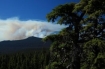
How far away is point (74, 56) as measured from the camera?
755 inches

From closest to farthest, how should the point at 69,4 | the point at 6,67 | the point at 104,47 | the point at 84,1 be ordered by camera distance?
the point at 104,47, the point at 84,1, the point at 69,4, the point at 6,67

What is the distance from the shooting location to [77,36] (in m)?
19.6

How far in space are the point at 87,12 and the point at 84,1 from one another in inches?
29.4

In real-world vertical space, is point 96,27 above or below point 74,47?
above

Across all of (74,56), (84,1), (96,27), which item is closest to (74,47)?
(74,56)

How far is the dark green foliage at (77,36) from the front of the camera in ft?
58.8

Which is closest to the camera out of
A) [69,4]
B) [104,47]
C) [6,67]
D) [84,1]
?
[104,47]

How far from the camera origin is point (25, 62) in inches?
6014

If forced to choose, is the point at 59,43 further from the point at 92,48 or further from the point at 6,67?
the point at 6,67

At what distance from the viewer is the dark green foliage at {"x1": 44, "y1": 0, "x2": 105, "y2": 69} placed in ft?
58.8

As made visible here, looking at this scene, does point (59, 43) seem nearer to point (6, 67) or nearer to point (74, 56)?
point (74, 56)

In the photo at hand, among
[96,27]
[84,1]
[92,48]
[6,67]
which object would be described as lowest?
[6,67]

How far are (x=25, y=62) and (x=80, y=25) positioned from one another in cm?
13472

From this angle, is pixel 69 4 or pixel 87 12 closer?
pixel 87 12
